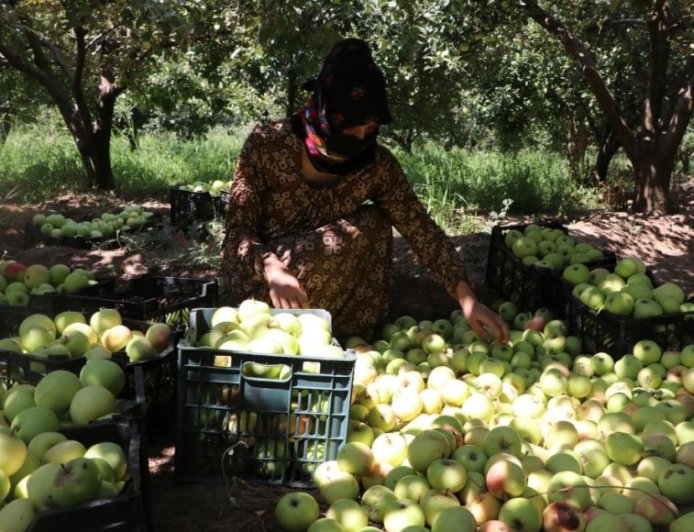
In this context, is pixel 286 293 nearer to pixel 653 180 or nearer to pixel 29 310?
pixel 29 310

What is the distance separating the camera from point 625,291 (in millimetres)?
3891

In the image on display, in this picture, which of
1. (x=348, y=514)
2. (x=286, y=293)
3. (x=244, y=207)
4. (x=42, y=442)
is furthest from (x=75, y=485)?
(x=244, y=207)

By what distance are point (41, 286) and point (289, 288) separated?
1.42 metres

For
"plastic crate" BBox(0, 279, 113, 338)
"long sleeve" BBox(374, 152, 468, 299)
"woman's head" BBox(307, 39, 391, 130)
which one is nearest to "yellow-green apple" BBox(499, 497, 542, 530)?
"long sleeve" BBox(374, 152, 468, 299)

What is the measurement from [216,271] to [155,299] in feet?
6.68

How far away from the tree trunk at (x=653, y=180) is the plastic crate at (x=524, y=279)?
3.66m

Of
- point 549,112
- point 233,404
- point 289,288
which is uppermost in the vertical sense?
point 549,112

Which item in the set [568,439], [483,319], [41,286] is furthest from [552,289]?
[41,286]

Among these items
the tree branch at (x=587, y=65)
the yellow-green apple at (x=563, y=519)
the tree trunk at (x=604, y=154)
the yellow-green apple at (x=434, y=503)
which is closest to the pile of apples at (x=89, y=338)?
the yellow-green apple at (x=434, y=503)

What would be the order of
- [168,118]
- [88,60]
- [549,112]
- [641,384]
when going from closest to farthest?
[641,384]
[88,60]
[549,112]
[168,118]

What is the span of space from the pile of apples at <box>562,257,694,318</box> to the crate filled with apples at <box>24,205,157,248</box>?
435 cm

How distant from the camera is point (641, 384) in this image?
11.1ft

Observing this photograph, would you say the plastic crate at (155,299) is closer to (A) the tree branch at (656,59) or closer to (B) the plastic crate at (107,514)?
(B) the plastic crate at (107,514)

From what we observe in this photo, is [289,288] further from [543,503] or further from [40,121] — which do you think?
[40,121]
